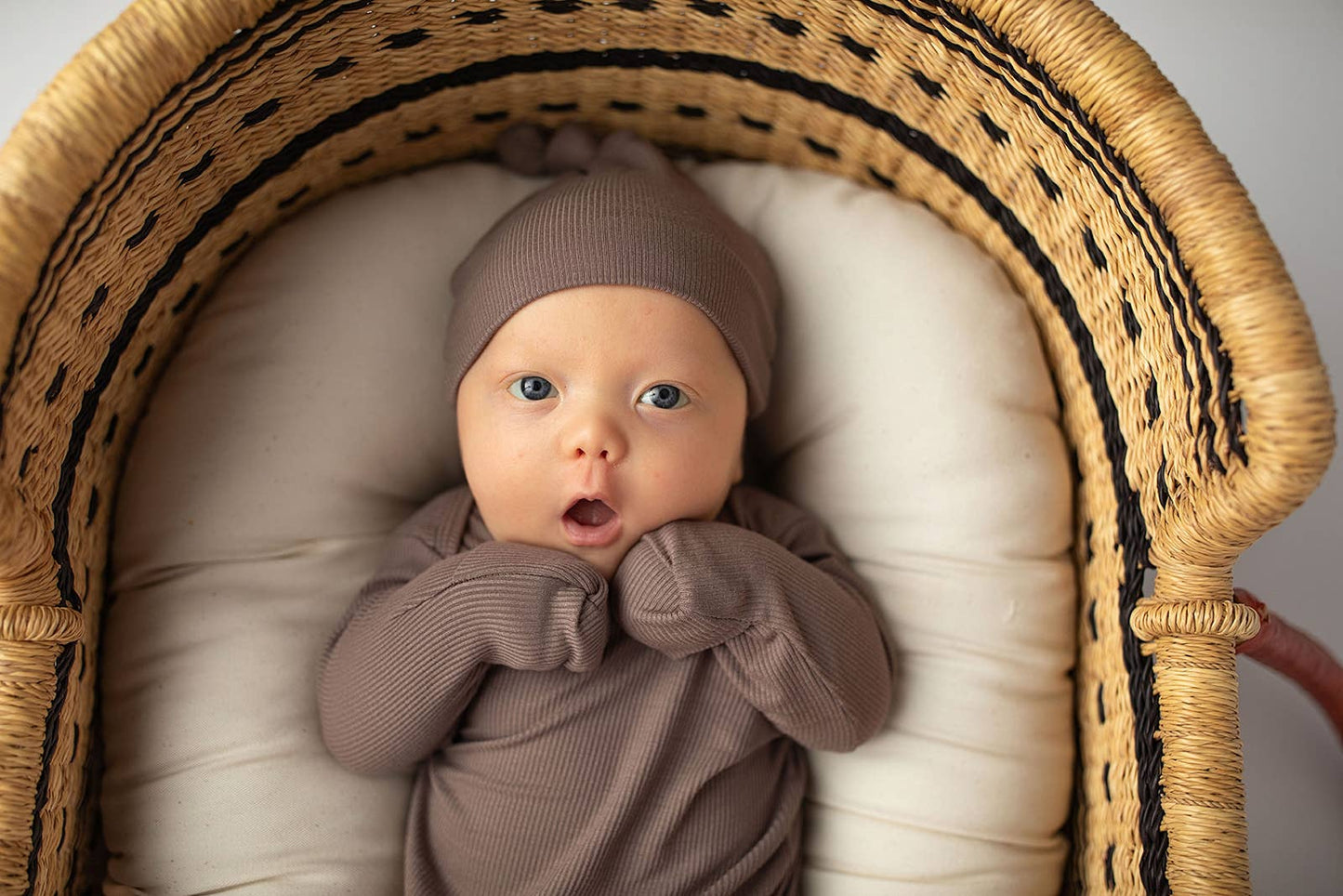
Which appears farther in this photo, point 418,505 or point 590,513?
point 418,505

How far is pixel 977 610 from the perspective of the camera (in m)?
1.10

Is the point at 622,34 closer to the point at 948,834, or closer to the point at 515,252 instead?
the point at 515,252

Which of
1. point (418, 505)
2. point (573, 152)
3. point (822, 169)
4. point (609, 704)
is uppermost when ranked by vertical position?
point (573, 152)

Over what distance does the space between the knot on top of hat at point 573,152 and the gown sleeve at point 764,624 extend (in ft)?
1.34

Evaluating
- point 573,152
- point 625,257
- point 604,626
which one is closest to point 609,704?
point 604,626

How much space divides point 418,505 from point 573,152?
1.41 feet

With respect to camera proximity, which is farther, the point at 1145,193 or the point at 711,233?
the point at 711,233

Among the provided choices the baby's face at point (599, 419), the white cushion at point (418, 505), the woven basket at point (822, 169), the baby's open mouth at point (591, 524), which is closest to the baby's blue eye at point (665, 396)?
the baby's face at point (599, 419)

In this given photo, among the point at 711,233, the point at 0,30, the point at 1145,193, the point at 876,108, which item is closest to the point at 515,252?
the point at 711,233

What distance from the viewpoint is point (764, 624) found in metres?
1.00

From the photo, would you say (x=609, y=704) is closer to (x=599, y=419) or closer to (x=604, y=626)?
(x=604, y=626)

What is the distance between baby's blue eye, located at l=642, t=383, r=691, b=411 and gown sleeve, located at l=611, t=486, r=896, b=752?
109 mm

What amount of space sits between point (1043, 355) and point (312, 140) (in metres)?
0.80

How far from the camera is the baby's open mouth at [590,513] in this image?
102 cm
